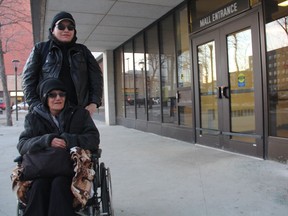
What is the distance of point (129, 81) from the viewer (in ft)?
41.1

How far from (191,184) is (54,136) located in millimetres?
2327

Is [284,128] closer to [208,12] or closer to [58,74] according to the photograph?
[208,12]

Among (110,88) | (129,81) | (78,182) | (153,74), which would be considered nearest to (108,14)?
(153,74)

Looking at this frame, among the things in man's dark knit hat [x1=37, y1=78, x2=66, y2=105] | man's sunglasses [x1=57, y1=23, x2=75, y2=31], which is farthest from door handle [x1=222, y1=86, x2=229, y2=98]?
man's dark knit hat [x1=37, y1=78, x2=66, y2=105]

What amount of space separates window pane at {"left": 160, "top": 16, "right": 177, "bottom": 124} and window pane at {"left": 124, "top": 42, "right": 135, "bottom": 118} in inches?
119

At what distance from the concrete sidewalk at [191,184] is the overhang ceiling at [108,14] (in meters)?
3.49

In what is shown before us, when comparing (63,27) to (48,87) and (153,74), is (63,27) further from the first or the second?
(153,74)

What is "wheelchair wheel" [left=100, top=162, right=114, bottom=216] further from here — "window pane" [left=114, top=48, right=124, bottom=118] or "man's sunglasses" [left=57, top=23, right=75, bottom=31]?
"window pane" [left=114, top=48, right=124, bottom=118]

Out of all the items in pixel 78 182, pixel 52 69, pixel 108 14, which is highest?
pixel 108 14

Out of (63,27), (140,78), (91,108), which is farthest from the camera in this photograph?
(140,78)

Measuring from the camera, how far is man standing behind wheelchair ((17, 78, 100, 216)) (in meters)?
2.32

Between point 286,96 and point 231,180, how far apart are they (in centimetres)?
168

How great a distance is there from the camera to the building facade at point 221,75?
5223mm

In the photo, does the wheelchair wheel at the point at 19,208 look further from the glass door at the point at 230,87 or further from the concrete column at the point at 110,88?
the concrete column at the point at 110,88
